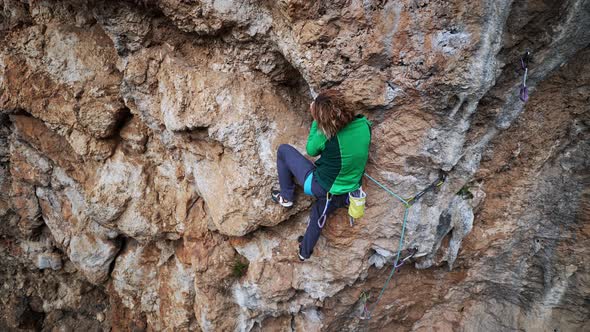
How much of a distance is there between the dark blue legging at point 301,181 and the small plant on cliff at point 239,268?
4.52 feet

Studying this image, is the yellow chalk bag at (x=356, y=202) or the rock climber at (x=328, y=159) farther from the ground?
the rock climber at (x=328, y=159)

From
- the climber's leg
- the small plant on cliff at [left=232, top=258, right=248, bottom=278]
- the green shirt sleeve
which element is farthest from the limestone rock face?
the green shirt sleeve

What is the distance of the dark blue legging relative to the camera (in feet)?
13.6

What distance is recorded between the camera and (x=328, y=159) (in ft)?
12.5

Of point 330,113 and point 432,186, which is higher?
point 330,113

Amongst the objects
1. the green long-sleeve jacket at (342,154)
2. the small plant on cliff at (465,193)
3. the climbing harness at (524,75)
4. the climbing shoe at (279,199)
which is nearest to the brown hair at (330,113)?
the green long-sleeve jacket at (342,154)

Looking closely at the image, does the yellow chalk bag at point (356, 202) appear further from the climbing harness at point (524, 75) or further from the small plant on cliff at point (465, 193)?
the climbing harness at point (524, 75)

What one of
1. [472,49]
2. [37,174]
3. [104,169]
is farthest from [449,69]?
[37,174]

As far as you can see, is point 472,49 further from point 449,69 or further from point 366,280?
point 366,280

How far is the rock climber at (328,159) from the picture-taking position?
11.6 feet

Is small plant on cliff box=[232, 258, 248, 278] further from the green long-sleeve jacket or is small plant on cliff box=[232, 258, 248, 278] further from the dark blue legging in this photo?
the green long-sleeve jacket

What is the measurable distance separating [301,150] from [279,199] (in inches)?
27.0

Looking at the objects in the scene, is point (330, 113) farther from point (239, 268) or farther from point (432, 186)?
point (239, 268)

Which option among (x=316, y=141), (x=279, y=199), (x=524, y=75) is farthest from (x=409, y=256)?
(x=524, y=75)
